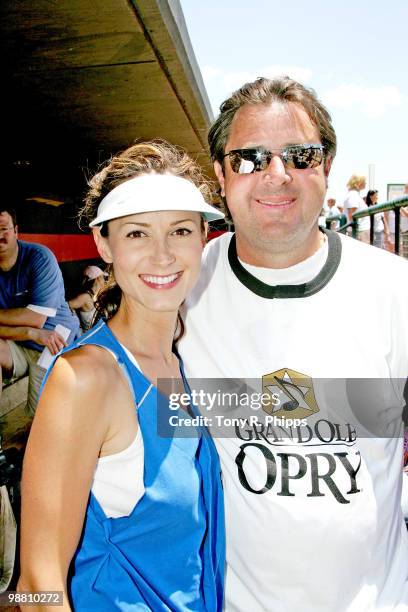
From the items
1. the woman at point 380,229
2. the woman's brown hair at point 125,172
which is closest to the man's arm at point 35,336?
the woman's brown hair at point 125,172

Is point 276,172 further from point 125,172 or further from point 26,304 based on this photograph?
point 26,304

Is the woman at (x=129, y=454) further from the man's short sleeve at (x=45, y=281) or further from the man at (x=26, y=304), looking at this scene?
the man's short sleeve at (x=45, y=281)

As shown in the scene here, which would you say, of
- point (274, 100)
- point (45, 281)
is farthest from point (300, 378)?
point (45, 281)

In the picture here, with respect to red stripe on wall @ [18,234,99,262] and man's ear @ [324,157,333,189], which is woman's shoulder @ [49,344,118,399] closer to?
man's ear @ [324,157,333,189]

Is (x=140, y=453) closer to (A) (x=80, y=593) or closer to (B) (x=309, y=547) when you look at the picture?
(A) (x=80, y=593)

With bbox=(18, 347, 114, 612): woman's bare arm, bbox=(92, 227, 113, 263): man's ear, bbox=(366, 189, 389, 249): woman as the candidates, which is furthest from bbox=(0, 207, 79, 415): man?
bbox=(366, 189, 389, 249): woman

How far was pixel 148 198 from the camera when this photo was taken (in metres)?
1.46

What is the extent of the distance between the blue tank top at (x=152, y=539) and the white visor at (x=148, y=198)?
0.36 metres

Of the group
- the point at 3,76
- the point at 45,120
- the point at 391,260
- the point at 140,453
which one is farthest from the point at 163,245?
the point at 45,120

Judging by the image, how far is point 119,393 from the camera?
127 centimetres

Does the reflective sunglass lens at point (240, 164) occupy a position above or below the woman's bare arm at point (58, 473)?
above

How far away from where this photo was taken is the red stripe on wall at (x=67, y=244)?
293 centimetres

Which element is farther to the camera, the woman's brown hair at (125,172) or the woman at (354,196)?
the woman at (354,196)

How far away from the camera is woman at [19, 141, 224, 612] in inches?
45.4
